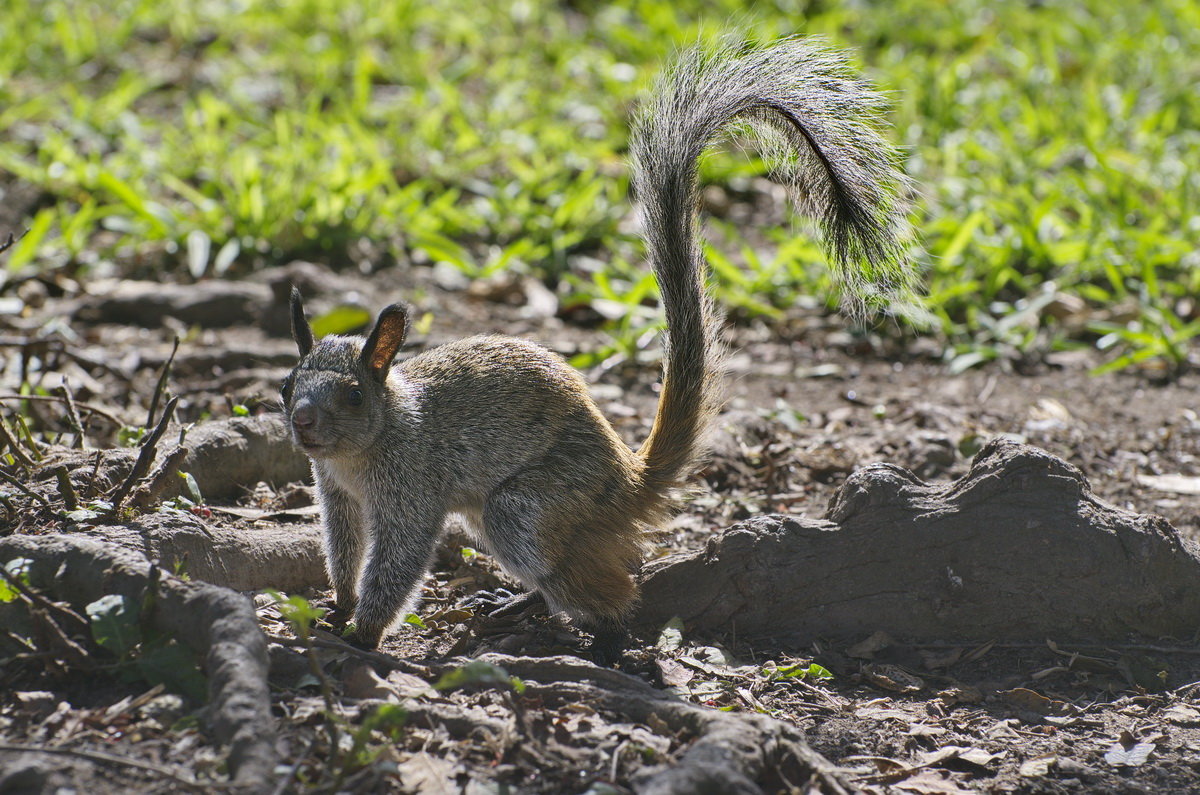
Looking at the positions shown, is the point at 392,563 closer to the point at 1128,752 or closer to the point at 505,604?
the point at 505,604

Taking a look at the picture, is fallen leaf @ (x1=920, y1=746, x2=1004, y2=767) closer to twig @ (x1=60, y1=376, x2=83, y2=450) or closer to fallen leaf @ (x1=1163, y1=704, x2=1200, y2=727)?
fallen leaf @ (x1=1163, y1=704, x2=1200, y2=727)

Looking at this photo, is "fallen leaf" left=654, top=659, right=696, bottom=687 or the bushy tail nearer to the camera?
"fallen leaf" left=654, top=659, right=696, bottom=687

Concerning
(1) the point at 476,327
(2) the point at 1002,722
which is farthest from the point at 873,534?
(1) the point at 476,327

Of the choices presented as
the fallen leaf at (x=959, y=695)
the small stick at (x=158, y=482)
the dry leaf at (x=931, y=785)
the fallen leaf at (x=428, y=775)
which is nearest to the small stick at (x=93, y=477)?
the small stick at (x=158, y=482)

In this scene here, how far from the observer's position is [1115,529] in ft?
13.1

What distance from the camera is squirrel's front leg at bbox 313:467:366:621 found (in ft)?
13.8

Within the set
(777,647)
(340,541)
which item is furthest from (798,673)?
(340,541)

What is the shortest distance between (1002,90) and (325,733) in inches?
317

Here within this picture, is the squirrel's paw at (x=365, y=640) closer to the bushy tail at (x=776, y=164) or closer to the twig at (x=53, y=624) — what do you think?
the twig at (x=53, y=624)

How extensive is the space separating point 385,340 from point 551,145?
186 inches

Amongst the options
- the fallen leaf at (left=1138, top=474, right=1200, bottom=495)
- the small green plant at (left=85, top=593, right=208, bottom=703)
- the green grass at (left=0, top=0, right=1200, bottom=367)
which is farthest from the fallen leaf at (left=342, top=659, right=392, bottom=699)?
the fallen leaf at (left=1138, top=474, right=1200, bottom=495)

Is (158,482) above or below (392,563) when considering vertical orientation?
above

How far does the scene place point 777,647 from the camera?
4.10m

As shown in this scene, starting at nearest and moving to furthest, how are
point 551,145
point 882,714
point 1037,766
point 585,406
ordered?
point 1037,766
point 882,714
point 585,406
point 551,145
